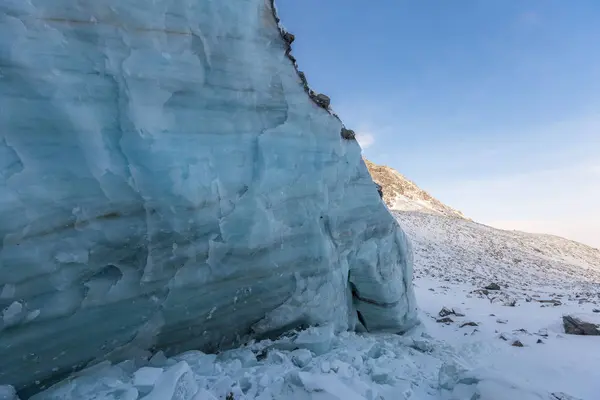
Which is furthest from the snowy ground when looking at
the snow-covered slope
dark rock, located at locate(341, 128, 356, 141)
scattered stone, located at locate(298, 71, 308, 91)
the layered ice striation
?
the snow-covered slope

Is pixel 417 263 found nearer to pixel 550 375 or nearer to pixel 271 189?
pixel 550 375

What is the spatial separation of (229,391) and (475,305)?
9914 mm

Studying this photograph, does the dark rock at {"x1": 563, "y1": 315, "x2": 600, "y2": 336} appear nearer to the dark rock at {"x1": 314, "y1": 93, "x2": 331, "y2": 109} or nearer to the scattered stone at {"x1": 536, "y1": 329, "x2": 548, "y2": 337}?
the scattered stone at {"x1": 536, "y1": 329, "x2": 548, "y2": 337}

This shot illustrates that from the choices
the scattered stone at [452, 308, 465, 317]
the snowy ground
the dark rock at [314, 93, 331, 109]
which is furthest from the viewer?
the scattered stone at [452, 308, 465, 317]

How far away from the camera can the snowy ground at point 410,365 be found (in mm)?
3332

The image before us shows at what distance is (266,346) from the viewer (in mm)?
4668

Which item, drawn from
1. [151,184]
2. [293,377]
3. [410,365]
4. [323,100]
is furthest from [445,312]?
[151,184]

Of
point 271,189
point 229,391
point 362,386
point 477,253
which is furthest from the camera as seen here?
point 477,253

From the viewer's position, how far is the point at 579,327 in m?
7.72

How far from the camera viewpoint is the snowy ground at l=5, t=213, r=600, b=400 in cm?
333

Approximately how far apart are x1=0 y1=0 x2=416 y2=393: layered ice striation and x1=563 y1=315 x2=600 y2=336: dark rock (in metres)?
6.04

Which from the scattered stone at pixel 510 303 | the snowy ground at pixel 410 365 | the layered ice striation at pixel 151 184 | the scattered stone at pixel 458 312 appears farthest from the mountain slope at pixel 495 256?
the layered ice striation at pixel 151 184

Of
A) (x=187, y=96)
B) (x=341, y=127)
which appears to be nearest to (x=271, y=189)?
(x=187, y=96)

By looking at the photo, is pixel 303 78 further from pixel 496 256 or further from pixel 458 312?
pixel 496 256
